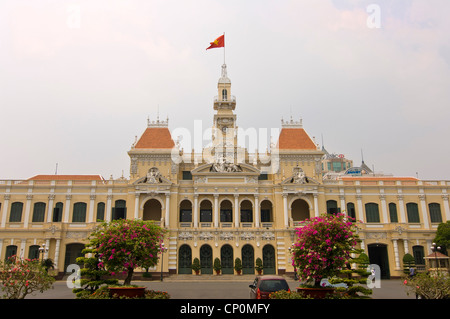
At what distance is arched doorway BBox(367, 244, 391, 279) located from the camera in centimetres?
3938

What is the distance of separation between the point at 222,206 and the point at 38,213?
2069 cm

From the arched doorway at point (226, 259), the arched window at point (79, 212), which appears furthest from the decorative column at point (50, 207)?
the arched doorway at point (226, 259)

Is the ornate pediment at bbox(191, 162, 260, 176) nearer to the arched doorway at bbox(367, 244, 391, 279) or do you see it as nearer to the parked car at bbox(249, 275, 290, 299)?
the arched doorway at bbox(367, 244, 391, 279)

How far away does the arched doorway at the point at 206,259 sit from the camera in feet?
126

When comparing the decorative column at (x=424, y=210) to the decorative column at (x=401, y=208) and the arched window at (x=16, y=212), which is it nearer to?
the decorative column at (x=401, y=208)

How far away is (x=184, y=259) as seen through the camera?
3866 centimetres

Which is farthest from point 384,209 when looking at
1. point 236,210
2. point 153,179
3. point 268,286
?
point 268,286

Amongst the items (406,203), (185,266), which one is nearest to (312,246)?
(185,266)

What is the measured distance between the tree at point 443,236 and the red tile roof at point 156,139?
101 feet
